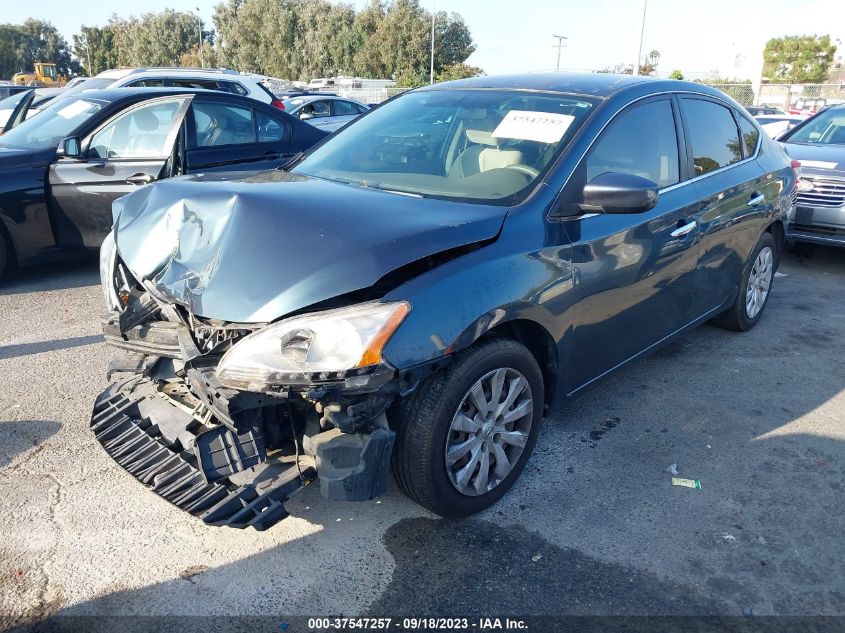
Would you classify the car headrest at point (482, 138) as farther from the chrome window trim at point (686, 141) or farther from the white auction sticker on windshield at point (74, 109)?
the white auction sticker on windshield at point (74, 109)

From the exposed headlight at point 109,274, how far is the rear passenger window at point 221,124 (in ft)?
10.1

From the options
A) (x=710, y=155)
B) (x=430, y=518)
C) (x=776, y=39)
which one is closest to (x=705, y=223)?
(x=710, y=155)

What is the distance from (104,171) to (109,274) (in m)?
3.21

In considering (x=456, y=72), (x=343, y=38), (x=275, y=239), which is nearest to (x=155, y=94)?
(x=275, y=239)

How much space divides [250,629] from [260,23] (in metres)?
60.9

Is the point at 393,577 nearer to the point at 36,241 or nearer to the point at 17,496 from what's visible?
the point at 17,496

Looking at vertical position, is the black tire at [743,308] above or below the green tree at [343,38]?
below

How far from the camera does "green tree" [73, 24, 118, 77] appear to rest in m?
72.5

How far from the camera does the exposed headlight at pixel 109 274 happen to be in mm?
3166

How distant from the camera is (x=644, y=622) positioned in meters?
2.44

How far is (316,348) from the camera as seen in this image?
2387 mm

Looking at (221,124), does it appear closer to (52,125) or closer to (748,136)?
(52,125)

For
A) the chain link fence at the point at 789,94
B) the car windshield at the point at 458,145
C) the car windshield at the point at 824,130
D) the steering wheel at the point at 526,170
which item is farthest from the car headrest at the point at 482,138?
the chain link fence at the point at 789,94

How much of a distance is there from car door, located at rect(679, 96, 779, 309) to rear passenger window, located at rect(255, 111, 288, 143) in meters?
4.13
